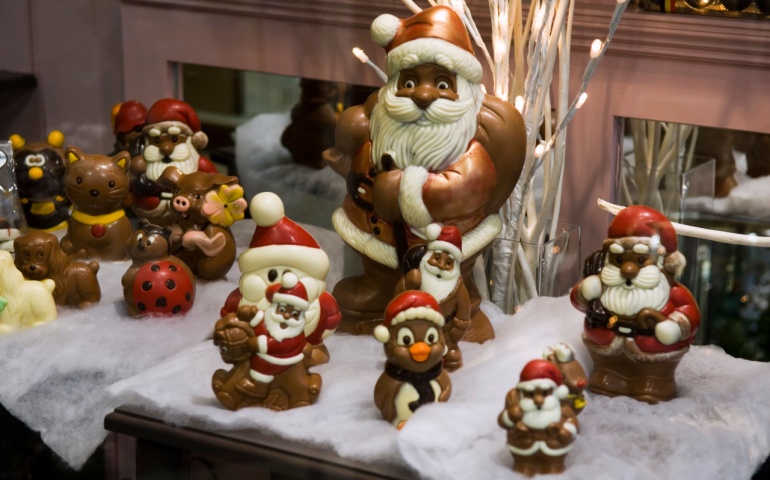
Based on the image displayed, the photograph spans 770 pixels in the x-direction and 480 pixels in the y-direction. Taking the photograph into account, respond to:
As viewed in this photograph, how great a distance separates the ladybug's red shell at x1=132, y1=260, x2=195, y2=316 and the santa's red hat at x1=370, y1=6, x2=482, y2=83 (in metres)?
0.46

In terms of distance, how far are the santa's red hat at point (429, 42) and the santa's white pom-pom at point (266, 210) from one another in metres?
0.28

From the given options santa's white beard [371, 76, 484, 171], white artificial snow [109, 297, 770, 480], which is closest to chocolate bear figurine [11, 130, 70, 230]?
white artificial snow [109, 297, 770, 480]

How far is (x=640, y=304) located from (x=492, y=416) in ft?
0.74

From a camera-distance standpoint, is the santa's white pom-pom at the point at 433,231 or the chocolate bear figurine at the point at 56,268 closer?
the santa's white pom-pom at the point at 433,231

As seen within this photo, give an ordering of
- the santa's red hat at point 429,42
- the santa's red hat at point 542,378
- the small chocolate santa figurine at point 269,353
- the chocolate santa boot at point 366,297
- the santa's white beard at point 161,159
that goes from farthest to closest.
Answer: the santa's white beard at point 161,159 < the chocolate santa boot at point 366,297 < the santa's red hat at point 429,42 < the small chocolate santa figurine at point 269,353 < the santa's red hat at point 542,378

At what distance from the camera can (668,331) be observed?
1.36m

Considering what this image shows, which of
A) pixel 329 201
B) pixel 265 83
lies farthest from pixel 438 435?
pixel 265 83

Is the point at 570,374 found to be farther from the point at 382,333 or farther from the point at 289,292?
the point at 289,292

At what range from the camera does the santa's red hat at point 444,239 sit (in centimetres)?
142

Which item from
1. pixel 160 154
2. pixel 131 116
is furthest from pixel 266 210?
pixel 131 116

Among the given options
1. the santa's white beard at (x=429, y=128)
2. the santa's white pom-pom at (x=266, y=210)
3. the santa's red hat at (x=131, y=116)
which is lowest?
the santa's white pom-pom at (x=266, y=210)

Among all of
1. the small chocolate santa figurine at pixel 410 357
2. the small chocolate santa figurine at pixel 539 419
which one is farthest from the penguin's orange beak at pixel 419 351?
the small chocolate santa figurine at pixel 539 419

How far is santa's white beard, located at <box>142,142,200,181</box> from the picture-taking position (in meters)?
1.97

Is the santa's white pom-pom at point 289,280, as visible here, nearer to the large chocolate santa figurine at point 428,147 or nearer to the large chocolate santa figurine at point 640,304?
the large chocolate santa figurine at point 428,147
